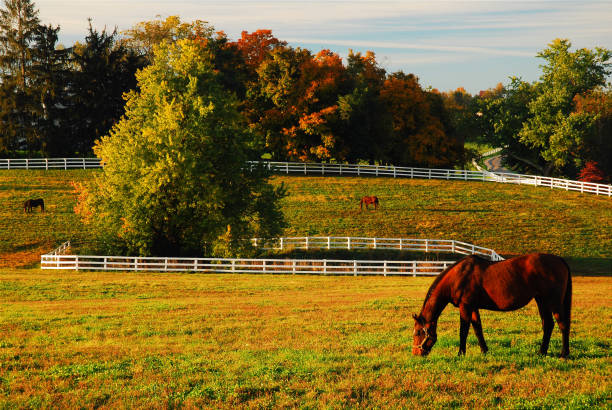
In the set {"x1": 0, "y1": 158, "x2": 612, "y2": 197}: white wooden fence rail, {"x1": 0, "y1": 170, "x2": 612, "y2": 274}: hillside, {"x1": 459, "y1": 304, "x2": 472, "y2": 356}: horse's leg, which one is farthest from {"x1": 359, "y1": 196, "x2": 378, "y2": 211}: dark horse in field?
{"x1": 459, "y1": 304, "x2": 472, "y2": 356}: horse's leg

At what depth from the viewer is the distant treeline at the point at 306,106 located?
Result: 63469 millimetres

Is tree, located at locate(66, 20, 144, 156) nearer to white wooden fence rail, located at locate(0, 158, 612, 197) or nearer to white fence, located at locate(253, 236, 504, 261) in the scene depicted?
white wooden fence rail, located at locate(0, 158, 612, 197)

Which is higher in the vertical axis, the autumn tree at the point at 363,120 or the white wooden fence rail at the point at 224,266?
the autumn tree at the point at 363,120

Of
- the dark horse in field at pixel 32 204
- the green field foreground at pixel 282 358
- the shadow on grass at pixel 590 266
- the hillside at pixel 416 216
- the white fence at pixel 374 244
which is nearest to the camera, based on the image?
the green field foreground at pixel 282 358

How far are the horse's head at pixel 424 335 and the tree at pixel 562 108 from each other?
5953 centimetres

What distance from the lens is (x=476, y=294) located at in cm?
1103

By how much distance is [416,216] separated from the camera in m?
46.2

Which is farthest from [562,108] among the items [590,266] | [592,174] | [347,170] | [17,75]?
[17,75]

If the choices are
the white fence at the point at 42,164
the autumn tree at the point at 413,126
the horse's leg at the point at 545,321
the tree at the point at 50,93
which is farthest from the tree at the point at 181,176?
the tree at the point at 50,93

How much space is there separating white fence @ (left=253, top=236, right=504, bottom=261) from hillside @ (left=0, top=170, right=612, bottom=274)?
233cm

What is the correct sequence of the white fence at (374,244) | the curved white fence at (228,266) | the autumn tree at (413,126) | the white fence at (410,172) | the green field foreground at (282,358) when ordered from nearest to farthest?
1. the green field foreground at (282,358)
2. the curved white fence at (228,266)
3. the white fence at (374,244)
4. the white fence at (410,172)
5. the autumn tree at (413,126)

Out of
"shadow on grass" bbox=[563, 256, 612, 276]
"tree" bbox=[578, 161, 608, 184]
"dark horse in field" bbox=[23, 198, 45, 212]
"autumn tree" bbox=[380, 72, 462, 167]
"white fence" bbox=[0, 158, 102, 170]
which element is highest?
"autumn tree" bbox=[380, 72, 462, 167]

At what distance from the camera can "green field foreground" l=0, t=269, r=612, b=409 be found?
9688 millimetres

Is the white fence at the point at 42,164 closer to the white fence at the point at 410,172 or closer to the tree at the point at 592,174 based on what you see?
the white fence at the point at 410,172
